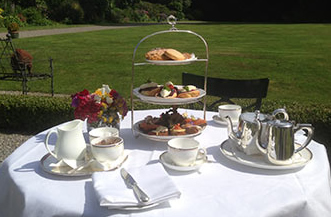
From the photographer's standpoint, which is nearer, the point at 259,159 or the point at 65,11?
the point at 259,159

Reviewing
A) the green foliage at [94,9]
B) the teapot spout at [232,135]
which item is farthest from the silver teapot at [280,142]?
the green foliage at [94,9]

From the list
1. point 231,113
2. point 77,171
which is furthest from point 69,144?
point 231,113

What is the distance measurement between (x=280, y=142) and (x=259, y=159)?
0.16 metres

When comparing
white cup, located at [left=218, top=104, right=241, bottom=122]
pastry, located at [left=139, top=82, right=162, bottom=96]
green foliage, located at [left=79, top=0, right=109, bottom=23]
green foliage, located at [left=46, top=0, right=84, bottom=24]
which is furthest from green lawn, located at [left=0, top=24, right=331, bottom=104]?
green foliage, located at [left=79, top=0, right=109, bottom=23]

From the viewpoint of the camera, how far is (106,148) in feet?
5.72

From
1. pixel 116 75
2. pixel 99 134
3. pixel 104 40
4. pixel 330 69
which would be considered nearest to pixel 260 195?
pixel 99 134

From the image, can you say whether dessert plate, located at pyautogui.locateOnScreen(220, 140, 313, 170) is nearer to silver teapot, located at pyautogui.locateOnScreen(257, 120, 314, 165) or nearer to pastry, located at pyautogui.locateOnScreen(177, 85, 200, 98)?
silver teapot, located at pyautogui.locateOnScreen(257, 120, 314, 165)

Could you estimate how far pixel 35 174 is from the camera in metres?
1.75

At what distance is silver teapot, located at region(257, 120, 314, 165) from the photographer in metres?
1.74

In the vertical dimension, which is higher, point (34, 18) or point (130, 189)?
point (130, 189)

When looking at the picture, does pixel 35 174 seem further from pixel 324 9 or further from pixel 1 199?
pixel 324 9

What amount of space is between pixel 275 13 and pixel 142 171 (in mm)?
37477

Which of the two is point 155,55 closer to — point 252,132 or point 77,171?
point 252,132

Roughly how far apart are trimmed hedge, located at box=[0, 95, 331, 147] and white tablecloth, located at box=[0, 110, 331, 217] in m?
2.40
